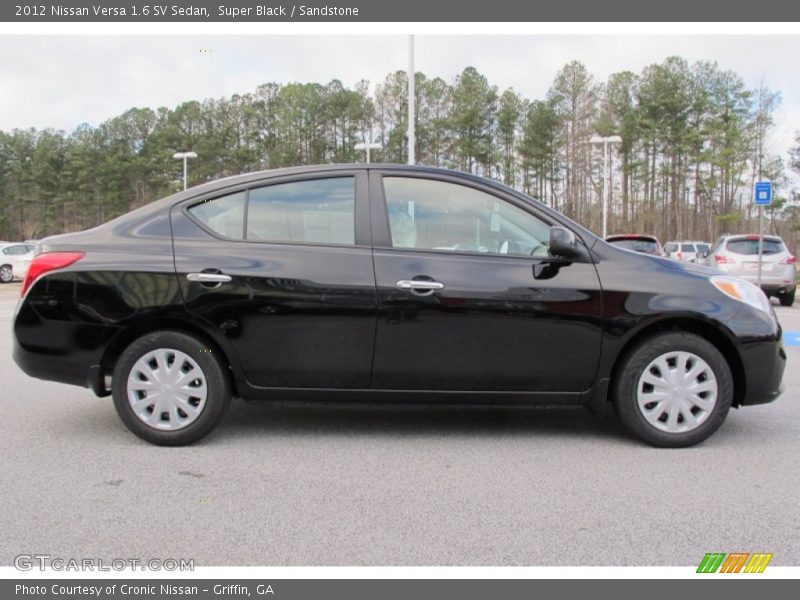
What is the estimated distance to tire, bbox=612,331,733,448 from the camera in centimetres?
405

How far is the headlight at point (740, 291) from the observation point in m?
4.14

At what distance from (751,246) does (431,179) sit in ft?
44.1

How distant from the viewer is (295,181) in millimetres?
4309

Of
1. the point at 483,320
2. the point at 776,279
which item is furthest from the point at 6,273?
the point at 483,320

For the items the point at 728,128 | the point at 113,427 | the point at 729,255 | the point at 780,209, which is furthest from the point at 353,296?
the point at 728,128

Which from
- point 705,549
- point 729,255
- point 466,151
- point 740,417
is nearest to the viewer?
point 705,549

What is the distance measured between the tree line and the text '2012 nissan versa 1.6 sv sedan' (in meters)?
42.0

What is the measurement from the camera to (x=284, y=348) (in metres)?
4.08

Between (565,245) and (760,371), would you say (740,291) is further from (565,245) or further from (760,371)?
(565,245)

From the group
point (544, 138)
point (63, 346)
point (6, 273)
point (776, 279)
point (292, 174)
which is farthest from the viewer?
point (544, 138)

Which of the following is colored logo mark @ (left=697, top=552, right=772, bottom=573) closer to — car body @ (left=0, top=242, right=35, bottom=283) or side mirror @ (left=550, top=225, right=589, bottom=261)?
side mirror @ (left=550, top=225, right=589, bottom=261)

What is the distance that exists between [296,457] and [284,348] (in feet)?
2.17

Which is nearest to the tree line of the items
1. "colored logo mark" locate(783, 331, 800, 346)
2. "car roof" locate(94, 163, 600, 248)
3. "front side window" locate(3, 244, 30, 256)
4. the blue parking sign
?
"front side window" locate(3, 244, 30, 256)

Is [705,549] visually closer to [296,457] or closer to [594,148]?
[296,457]
